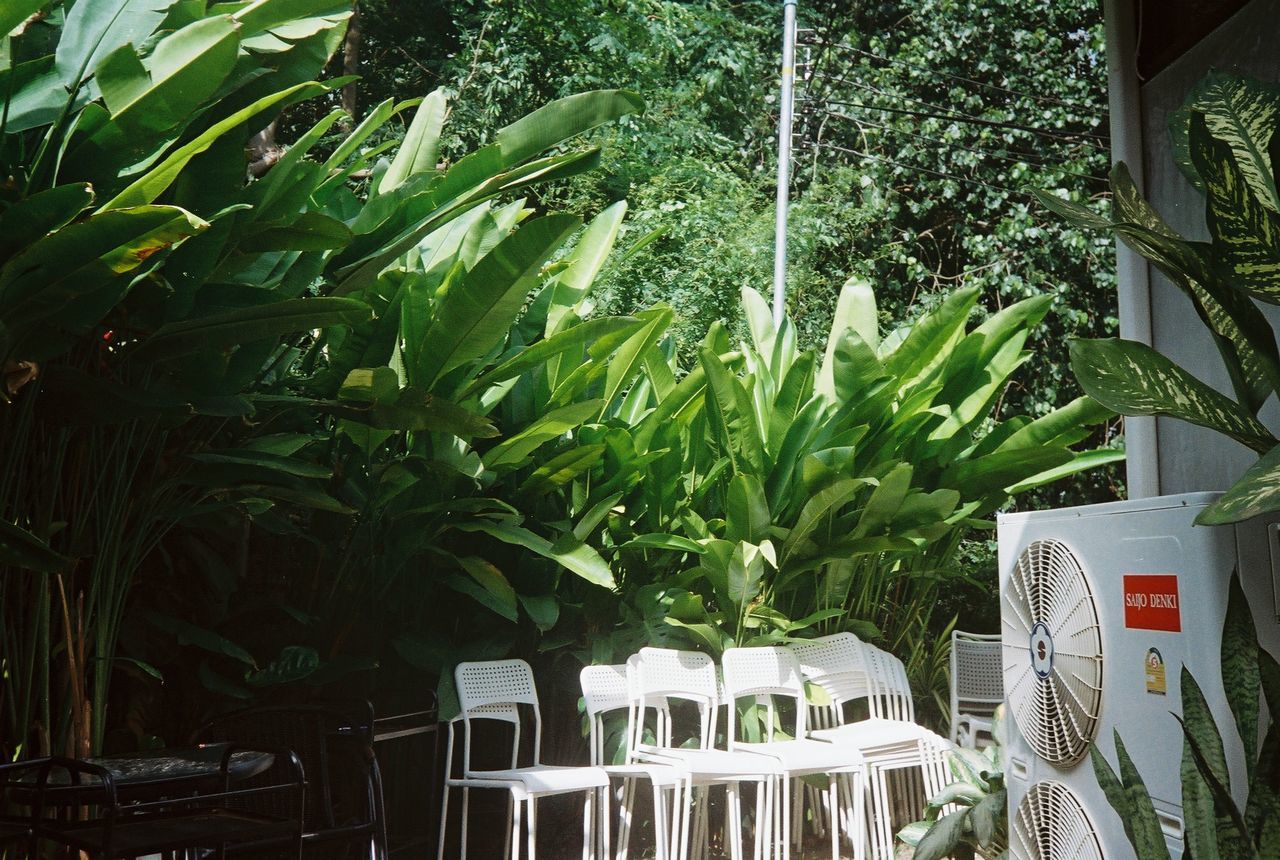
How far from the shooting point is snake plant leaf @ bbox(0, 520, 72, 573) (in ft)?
6.52

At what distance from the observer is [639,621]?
430cm

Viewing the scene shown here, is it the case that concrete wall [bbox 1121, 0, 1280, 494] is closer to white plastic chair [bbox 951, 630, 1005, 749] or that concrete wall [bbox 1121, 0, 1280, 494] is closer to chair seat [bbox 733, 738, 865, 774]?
Answer: chair seat [bbox 733, 738, 865, 774]

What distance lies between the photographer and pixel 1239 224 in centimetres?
153

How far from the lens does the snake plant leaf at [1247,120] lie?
1625 millimetres

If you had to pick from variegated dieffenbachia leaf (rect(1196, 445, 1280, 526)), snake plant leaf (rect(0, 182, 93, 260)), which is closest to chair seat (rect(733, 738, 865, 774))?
variegated dieffenbachia leaf (rect(1196, 445, 1280, 526))

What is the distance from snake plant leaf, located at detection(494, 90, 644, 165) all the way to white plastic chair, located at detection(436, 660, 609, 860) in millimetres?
1837

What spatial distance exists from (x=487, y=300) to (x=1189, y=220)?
1.73 meters

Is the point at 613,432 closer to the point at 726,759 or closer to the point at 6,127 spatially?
the point at 726,759

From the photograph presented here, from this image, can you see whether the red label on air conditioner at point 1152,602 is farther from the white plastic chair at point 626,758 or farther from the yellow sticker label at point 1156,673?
the white plastic chair at point 626,758

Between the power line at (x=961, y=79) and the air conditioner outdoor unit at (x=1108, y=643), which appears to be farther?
the power line at (x=961, y=79)

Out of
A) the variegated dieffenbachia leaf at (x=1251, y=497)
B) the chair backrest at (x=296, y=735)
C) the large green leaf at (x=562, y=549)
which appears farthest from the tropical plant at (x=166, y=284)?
the variegated dieffenbachia leaf at (x=1251, y=497)

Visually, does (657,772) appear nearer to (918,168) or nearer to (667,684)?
(667,684)

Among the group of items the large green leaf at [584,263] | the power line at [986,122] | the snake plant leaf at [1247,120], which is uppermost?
the power line at [986,122]

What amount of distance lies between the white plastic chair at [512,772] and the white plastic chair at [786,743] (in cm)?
62
